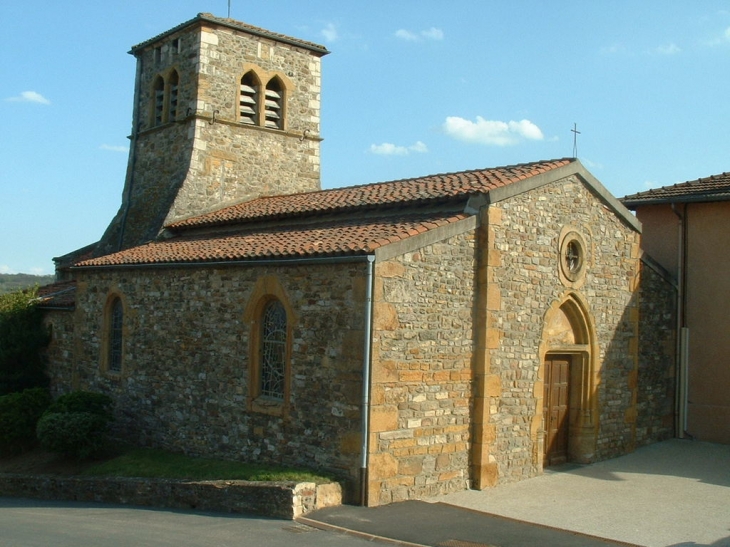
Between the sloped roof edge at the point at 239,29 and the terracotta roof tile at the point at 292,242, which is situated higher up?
the sloped roof edge at the point at 239,29

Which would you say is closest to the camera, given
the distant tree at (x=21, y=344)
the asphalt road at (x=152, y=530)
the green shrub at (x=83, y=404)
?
the asphalt road at (x=152, y=530)

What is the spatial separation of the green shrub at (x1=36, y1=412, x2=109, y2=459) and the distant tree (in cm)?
384

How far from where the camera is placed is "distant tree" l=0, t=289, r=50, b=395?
18.3 meters

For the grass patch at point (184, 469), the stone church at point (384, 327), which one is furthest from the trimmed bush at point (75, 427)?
the stone church at point (384, 327)

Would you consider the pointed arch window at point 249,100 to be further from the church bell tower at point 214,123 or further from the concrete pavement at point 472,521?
the concrete pavement at point 472,521

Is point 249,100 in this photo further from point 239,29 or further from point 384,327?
point 384,327

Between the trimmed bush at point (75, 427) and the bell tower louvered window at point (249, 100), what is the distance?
8.62 metres

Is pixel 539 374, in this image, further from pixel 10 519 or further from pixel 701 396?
pixel 10 519

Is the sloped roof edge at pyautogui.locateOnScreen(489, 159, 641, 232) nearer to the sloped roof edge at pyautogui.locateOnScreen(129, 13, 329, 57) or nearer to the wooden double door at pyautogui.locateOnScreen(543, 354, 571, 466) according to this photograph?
the wooden double door at pyautogui.locateOnScreen(543, 354, 571, 466)

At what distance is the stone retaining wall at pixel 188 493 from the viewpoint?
10.5 metres

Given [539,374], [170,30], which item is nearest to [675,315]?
[539,374]

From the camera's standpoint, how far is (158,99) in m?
21.4

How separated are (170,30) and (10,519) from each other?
13598 millimetres

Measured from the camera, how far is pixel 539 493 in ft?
39.9
